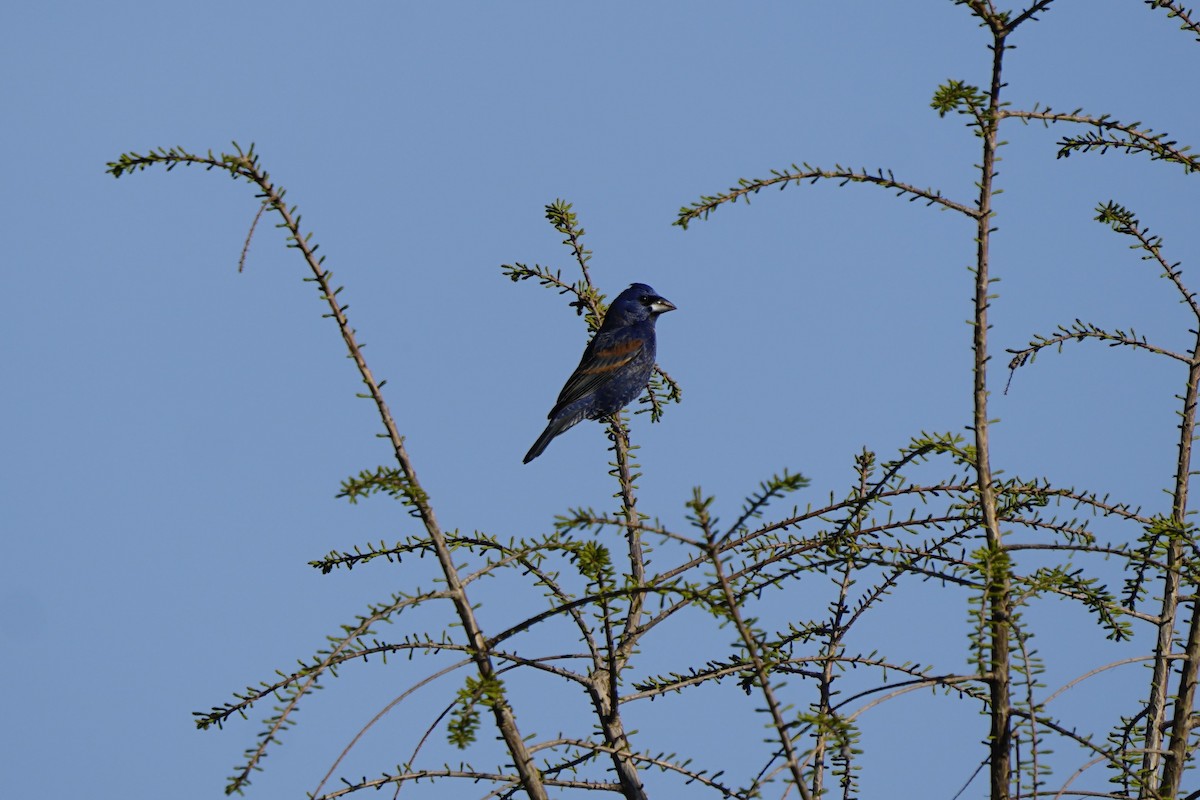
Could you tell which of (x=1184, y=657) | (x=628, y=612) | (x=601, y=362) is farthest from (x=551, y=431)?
(x=1184, y=657)

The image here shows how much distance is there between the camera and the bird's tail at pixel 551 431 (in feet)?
32.6

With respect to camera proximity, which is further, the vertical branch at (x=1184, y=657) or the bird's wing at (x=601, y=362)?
the bird's wing at (x=601, y=362)

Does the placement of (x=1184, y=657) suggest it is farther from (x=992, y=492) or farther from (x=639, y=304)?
(x=639, y=304)

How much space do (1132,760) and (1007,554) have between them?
1128 millimetres

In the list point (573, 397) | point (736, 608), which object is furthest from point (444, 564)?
point (573, 397)

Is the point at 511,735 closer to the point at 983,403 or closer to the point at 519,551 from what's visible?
the point at 519,551

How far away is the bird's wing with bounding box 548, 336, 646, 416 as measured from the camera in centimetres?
917

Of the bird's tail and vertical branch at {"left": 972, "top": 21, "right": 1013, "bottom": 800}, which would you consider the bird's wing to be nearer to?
the bird's tail

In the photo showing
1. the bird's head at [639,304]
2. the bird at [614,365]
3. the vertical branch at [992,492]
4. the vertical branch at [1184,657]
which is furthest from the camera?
the bird's head at [639,304]

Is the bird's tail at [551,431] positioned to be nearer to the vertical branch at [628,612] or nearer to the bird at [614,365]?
the bird at [614,365]

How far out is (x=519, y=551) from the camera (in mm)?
4617

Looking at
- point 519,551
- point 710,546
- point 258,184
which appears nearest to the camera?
point 710,546

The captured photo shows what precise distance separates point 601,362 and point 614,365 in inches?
3.6

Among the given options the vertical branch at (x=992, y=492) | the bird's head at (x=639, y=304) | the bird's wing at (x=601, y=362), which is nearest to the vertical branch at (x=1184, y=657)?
the vertical branch at (x=992, y=492)
